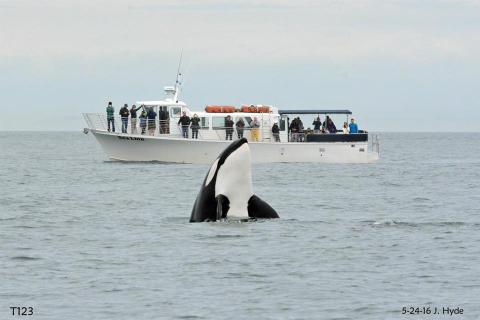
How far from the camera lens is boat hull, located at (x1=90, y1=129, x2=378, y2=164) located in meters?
58.9

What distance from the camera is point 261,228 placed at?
2658 cm

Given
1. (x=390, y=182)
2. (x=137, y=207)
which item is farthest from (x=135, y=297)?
(x=390, y=182)

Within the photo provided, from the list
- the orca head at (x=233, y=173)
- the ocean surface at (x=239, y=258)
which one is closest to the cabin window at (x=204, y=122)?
the ocean surface at (x=239, y=258)

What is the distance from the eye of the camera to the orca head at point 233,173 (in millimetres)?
24016

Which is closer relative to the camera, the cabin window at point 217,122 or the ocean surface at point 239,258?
the ocean surface at point 239,258

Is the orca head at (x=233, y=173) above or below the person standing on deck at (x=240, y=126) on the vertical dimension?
below

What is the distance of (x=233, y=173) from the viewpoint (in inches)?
952

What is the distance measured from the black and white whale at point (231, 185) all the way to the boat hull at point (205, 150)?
33.4 m

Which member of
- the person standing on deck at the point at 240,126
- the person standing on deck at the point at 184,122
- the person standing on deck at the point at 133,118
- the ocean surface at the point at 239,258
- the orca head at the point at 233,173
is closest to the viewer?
the ocean surface at the point at 239,258

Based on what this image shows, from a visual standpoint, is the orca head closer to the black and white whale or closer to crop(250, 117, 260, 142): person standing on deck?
the black and white whale

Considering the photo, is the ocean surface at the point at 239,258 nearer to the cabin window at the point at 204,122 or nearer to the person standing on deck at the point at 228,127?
the person standing on deck at the point at 228,127

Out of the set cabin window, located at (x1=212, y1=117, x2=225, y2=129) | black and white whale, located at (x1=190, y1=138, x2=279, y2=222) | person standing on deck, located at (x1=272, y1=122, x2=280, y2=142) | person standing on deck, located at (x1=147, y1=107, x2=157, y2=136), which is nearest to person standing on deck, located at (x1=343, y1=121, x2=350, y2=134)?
person standing on deck, located at (x1=272, y1=122, x2=280, y2=142)

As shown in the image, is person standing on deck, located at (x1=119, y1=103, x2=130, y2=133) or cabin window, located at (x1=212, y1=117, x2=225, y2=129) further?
cabin window, located at (x1=212, y1=117, x2=225, y2=129)

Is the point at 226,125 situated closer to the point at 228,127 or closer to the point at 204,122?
the point at 228,127
